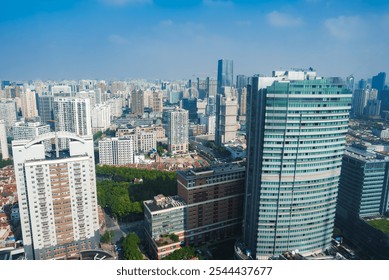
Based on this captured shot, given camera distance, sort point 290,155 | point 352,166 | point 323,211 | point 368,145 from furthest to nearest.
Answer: point 368,145, point 352,166, point 323,211, point 290,155

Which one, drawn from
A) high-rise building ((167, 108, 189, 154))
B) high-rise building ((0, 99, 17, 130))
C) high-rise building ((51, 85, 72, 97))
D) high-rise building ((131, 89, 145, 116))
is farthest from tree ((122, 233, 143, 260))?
high-rise building ((131, 89, 145, 116))

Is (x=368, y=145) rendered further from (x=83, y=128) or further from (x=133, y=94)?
(x=133, y=94)

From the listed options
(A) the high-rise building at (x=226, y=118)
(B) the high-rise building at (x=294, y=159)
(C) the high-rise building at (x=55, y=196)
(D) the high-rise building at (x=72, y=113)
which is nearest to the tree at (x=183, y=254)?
(B) the high-rise building at (x=294, y=159)

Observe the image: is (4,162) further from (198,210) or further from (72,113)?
(198,210)

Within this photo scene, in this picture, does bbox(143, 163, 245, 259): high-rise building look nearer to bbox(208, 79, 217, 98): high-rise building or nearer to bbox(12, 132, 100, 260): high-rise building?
bbox(12, 132, 100, 260): high-rise building

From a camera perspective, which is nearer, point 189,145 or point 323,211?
point 323,211

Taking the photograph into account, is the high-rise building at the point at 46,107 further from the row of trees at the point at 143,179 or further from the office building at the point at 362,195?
the office building at the point at 362,195
